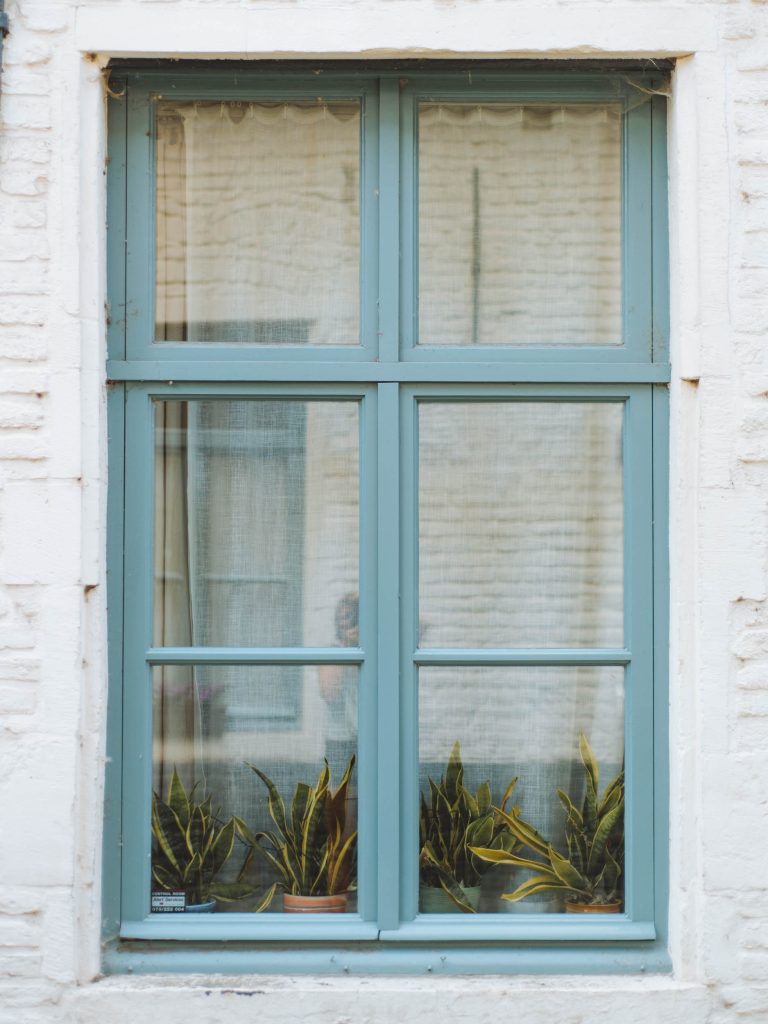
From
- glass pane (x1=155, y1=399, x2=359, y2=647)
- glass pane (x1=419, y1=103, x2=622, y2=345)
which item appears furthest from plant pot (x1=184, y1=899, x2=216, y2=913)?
glass pane (x1=419, y1=103, x2=622, y2=345)

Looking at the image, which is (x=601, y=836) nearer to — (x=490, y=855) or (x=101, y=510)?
(x=490, y=855)

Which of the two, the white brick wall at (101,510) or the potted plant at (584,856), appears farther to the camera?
the potted plant at (584,856)

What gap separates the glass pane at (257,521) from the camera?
3.62 m

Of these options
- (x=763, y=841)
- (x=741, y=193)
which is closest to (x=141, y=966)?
(x=763, y=841)

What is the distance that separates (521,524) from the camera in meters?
3.65

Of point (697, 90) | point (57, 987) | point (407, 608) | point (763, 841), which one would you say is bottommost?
point (57, 987)

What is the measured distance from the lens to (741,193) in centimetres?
340

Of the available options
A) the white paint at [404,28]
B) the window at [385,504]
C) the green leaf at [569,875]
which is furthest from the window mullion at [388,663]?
the white paint at [404,28]

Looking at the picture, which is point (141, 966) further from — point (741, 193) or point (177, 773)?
point (741, 193)

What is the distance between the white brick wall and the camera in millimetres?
3326

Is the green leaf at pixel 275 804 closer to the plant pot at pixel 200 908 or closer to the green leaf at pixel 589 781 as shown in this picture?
the plant pot at pixel 200 908

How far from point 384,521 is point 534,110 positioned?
52.1 inches

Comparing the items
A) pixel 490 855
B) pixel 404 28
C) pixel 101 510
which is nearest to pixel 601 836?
pixel 490 855

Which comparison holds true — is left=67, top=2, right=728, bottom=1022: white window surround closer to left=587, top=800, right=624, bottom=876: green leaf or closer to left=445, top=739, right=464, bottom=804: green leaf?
left=587, top=800, right=624, bottom=876: green leaf
